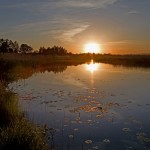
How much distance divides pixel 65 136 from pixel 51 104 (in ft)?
17.9

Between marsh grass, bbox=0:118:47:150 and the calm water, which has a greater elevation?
marsh grass, bbox=0:118:47:150

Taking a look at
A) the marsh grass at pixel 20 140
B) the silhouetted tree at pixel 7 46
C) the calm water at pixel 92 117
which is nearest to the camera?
the marsh grass at pixel 20 140

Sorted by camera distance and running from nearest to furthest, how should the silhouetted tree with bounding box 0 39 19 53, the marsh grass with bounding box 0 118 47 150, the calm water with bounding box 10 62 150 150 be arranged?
the marsh grass with bounding box 0 118 47 150 → the calm water with bounding box 10 62 150 150 → the silhouetted tree with bounding box 0 39 19 53

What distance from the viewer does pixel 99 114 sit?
41.4 ft

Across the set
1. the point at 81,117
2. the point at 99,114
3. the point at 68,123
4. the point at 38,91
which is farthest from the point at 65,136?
the point at 38,91

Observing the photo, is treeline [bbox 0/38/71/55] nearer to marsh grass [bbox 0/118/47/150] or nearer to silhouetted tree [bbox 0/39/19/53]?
silhouetted tree [bbox 0/39/19/53]

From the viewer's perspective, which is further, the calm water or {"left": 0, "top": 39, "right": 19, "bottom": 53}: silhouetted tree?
{"left": 0, "top": 39, "right": 19, "bottom": 53}: silhouetted tree

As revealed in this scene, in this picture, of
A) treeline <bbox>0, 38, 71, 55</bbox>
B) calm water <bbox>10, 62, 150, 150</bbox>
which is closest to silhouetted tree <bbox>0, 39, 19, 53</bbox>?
treeline <bbox>0, 38, 71, 55</bbox>

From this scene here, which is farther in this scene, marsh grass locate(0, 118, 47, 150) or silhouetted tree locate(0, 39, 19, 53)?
silhouetted tree locate(0, 39, 19, 53)

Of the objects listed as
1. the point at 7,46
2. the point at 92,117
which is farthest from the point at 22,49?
the point at 92,117

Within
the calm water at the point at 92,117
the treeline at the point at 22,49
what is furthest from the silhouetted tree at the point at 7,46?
the calm water at the point at 92,117

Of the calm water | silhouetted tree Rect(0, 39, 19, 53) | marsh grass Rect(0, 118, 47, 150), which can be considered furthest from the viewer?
silhouetted tree Rect(0, 39, 19, 53)

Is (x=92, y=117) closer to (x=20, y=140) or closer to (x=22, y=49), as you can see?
(x=20, y=140)

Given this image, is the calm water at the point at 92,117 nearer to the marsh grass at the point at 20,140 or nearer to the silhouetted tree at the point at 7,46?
the marsh grass at the point at 20,140
